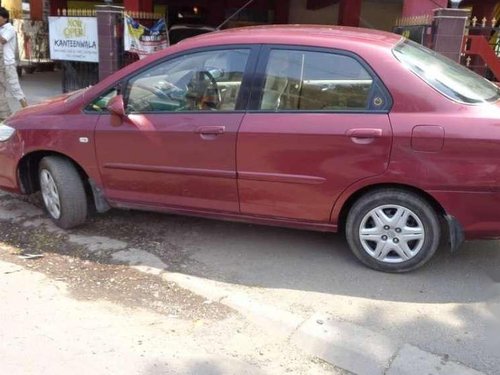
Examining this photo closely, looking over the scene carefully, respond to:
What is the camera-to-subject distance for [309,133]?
3.80 metres

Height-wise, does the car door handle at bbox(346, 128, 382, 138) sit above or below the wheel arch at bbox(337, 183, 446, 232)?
above

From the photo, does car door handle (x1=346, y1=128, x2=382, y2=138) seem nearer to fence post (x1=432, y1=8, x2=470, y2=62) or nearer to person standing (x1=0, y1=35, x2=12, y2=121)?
fence post (x1=432, y1=8, x2=470, y2=62)

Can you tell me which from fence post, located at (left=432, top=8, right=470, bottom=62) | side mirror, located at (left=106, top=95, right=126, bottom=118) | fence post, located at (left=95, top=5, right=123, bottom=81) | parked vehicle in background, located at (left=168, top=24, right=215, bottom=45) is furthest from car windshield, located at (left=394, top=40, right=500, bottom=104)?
parked vehicle in background, located at (left=168, top=24, right=215, bottom=45)

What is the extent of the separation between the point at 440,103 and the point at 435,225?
816 millimetres

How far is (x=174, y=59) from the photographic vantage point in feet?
13.8

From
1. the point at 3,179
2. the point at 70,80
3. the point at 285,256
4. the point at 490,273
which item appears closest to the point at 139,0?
the point at 70,80

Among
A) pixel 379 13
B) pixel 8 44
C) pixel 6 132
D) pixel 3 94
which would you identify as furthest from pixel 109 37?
pixel 379 13

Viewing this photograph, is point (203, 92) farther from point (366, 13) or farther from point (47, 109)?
point (366, 13)

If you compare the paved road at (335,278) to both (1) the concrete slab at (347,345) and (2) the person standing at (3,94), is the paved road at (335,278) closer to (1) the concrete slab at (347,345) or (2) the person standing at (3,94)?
(1) the concrete slab at (347,345)

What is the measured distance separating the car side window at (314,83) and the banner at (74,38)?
6.61 m

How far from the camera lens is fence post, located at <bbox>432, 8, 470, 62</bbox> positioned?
7.52m

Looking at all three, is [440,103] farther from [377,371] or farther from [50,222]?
[50,222]

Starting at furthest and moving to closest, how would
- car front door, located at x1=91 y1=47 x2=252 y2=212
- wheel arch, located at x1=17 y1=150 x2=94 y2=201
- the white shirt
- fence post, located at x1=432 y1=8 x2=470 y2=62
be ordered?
1. the white shirt
2. fence post, located at x1=432 y1=8 x2=470 y2=62
3. wheel arch, located at x1=17 y1=150 x2=94 y2=201
4. car front door, located at x1=91 y1=47 x2=252 y2=212

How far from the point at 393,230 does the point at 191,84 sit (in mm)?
1833
